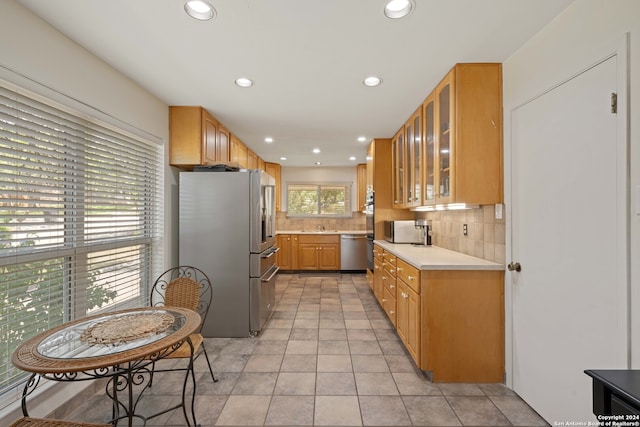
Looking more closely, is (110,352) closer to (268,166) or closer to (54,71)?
(54,71)

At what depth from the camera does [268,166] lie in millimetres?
6410

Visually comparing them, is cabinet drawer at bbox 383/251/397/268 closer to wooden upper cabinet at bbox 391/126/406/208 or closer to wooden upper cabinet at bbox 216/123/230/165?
wooden upper cabinet at bbox 391/126/406/208

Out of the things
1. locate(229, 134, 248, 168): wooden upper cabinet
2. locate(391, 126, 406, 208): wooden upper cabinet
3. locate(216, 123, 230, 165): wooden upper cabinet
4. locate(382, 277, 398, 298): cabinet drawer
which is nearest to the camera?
locate(382, 277, 398, 298): cabinet drawer

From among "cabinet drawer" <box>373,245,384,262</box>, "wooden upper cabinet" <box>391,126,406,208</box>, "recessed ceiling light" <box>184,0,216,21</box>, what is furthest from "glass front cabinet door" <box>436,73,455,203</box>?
"recessed ceiling light" <box>184,0,216,21</box>

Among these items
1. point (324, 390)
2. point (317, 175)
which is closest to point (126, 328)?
point (324, 390)

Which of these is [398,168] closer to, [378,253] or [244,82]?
[378,253]

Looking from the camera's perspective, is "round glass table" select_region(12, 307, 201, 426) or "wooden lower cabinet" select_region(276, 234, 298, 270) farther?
"wooden lower cabinet" select_region(276, 234, 298, 270)

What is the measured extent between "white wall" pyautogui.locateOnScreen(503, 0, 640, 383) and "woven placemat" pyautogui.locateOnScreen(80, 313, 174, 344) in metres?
2.28

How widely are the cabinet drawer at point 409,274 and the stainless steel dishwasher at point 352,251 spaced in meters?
3.34

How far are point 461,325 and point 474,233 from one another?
878mm

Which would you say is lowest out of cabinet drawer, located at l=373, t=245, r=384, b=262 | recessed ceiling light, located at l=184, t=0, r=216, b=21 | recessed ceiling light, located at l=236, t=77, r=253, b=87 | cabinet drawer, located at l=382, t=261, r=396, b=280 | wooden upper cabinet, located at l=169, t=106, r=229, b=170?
cabinet drawer, located at l=382, t=261, r=396, b=280

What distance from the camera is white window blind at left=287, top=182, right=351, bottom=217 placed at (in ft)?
22.8

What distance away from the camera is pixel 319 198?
6957 millimetres

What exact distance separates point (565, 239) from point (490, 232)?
75 cm
